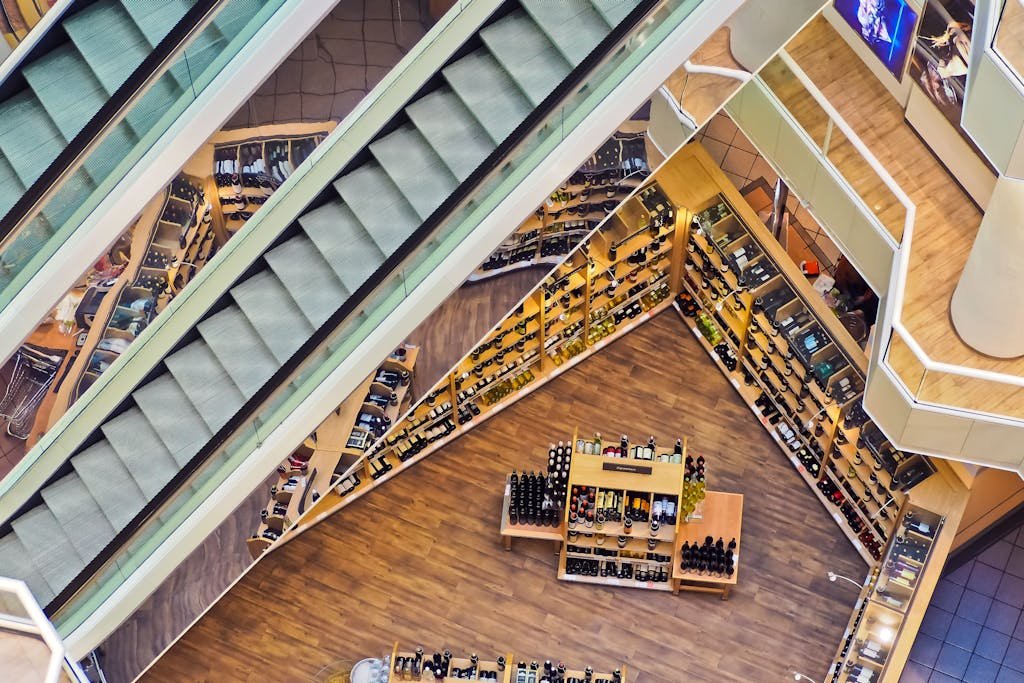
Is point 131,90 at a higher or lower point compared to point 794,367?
lower

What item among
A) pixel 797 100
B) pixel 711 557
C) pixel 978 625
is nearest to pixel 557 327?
pixel 711 557

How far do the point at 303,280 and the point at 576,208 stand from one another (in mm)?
2336

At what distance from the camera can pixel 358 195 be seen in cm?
1360

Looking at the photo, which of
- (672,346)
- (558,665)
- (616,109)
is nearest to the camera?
(616,109)

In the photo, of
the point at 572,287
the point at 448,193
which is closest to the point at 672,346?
the point at 572,287

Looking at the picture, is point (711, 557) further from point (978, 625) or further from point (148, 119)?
point (148, 119)

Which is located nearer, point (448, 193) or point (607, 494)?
point (448, 193)

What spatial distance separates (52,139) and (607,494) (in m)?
6.31

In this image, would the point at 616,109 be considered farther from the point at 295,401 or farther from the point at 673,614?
the point at 673,614

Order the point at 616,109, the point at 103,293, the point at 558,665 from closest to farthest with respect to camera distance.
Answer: the point at 616,109 → the point at 103,293 → the point at 558,665

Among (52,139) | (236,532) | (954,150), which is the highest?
(954,150)

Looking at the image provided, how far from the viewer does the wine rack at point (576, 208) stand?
13.5 meters

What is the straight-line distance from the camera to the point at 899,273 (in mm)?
14062

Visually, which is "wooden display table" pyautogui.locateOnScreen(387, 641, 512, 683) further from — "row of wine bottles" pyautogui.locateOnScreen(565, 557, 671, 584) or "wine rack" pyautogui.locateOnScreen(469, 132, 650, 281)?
"wine rack" pyautogui.locateOnScreen(469, 132, 650, 281)
